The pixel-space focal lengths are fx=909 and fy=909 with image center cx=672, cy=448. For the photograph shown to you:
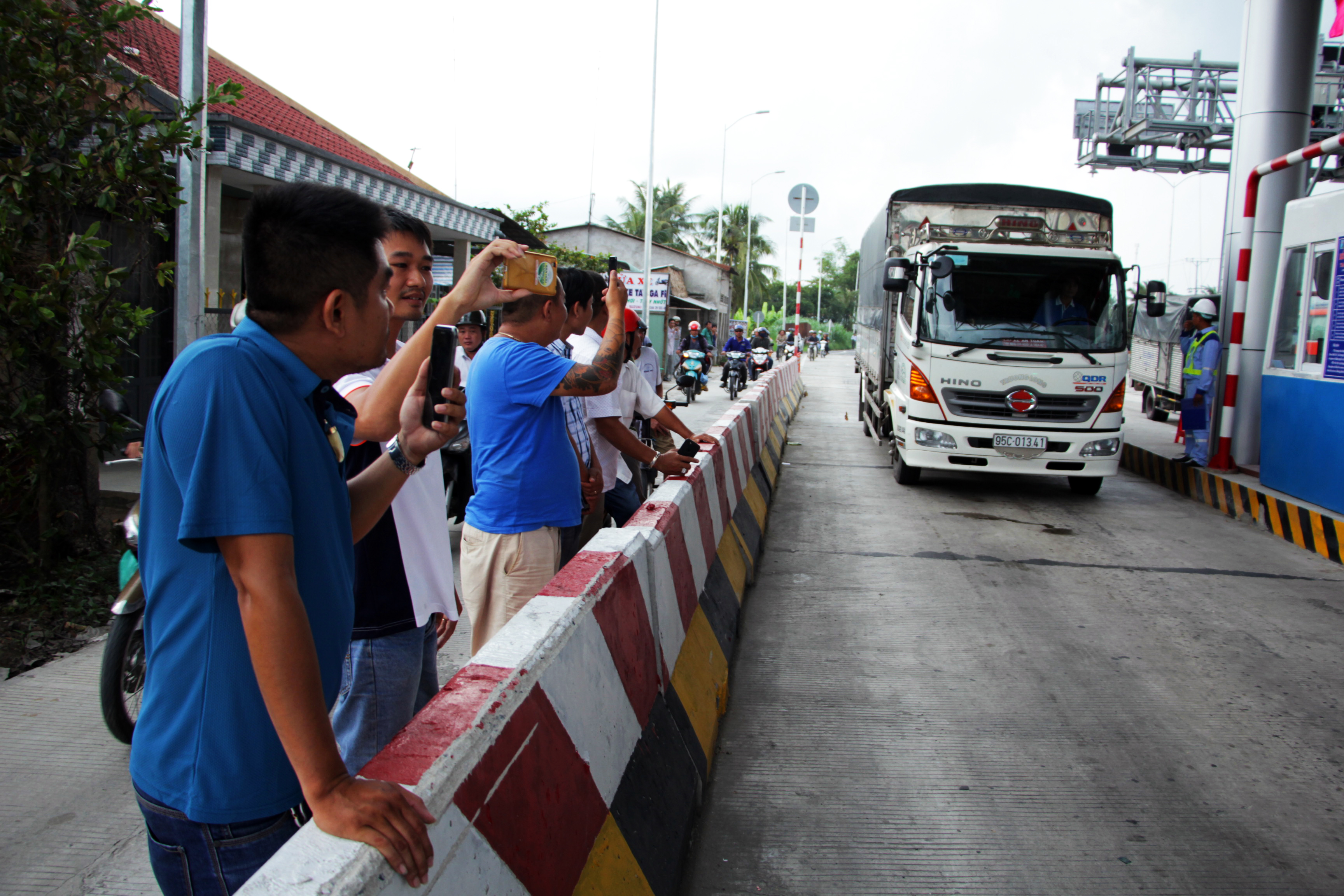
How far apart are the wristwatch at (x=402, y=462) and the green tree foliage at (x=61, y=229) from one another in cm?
389

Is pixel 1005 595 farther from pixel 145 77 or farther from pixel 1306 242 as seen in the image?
pixel 145 77

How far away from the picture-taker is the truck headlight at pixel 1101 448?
30.8 ft

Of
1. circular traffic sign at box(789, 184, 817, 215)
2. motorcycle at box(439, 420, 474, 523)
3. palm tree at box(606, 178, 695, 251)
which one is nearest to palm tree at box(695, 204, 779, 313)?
palm tree at box(606, 178, 695, 251)

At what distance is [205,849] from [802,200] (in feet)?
100

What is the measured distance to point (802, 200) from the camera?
30219 millimetres

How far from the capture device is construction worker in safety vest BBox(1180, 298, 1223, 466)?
10.9 metres

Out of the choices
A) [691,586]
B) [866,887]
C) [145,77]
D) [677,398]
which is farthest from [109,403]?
[677,398]

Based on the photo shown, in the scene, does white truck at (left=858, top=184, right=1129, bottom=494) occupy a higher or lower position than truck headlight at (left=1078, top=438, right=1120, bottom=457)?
higher

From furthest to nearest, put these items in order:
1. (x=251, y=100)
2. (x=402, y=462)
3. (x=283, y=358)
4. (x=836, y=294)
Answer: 1. (x=836, y=294)
2. (x=251, y=100)
3. (x=402, y=462)
4. (x=283, y=358)

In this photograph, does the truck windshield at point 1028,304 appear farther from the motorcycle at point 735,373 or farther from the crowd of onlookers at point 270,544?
the motorcycle at point 735,373

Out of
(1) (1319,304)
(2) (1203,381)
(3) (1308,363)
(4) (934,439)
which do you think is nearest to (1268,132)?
(2) (1203,381)

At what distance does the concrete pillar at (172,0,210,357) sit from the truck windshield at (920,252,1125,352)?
686 cm

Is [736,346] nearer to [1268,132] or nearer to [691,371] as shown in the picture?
[691,371]

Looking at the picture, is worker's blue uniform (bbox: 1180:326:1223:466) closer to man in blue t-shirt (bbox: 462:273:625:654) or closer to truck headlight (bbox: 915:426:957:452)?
truck headlight (bbox: 915:426:957:452)
